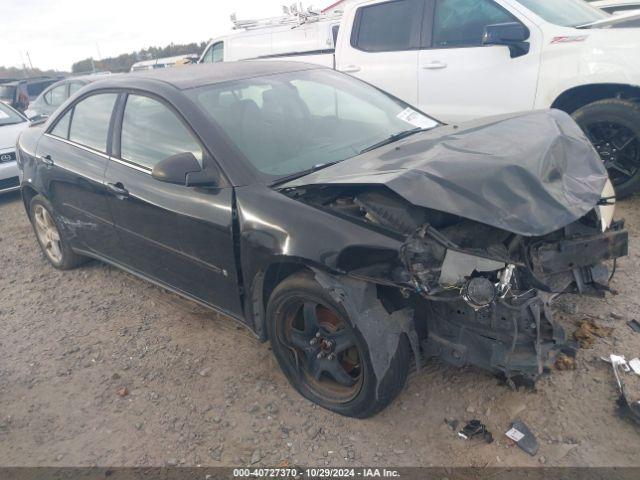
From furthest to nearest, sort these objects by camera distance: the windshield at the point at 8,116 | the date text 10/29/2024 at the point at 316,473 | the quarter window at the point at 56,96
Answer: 1. the quarter window at the point at 56,96
2. the windshield at the point at 8,116
3. the date text 10/29/2024 at the point at 316,473

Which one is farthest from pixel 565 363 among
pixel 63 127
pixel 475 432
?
pixel 63 127

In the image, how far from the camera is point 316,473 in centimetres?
241

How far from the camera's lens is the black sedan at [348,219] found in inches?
92.7

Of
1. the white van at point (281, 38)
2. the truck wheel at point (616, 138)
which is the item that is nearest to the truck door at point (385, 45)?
the white van at point (281, 38)

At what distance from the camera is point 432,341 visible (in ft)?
8.34

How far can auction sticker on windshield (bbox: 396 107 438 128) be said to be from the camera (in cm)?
371

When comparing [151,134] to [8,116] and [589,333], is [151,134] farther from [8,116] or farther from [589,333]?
[8,116]

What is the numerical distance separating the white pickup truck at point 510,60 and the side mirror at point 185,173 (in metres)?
3.33

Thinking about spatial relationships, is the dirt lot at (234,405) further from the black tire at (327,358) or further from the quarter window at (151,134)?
the quarter window at (151,134)

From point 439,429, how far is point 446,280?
0.78 meters

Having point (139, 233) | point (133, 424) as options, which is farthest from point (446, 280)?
point (139, 233)

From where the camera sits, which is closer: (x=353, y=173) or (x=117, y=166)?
(x=353, y=173)

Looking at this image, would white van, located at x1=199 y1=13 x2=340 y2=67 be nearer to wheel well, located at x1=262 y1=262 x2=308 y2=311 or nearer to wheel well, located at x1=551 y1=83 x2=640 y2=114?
wheel well, located at x1=551 y1=83 x2=640 y2=114

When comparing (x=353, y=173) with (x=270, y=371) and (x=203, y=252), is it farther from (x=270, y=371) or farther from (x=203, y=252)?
(x=270, y=371)
